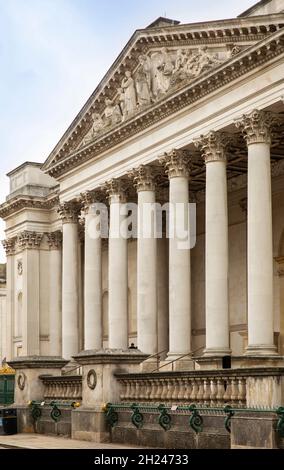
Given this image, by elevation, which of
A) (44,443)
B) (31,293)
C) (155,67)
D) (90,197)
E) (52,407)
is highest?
(155,67)

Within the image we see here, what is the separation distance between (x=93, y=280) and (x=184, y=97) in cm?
1347

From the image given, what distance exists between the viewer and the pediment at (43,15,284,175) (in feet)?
120

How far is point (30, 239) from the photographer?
62.1 meters

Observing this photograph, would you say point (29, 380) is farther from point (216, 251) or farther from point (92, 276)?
point (92, 276)

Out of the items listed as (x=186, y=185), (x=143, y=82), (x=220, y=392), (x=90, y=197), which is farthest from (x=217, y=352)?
(x=90, y=197)

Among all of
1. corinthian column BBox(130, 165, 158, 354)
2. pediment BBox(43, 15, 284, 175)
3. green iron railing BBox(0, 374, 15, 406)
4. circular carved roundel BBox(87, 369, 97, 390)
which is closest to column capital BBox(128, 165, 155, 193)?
corinthian column BBox(130, 165, 158, 354)

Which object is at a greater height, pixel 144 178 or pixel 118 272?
pixel 144 178

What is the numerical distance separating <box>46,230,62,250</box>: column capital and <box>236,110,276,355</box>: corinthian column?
28.5 meters

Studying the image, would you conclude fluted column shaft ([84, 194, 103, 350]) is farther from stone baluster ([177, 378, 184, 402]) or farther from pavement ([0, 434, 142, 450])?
stone baluster ([177, 378, 184, 402])

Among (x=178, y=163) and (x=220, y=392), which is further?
(x=178, y=163)

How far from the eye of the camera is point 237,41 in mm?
36656

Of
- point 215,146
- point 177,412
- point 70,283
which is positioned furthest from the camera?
point 70,283

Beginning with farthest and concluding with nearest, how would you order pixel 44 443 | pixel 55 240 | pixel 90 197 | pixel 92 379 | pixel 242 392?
pixel 55 240
pixel 90 197
pixel 92 379
pixel 44 443
pixel 242 392
